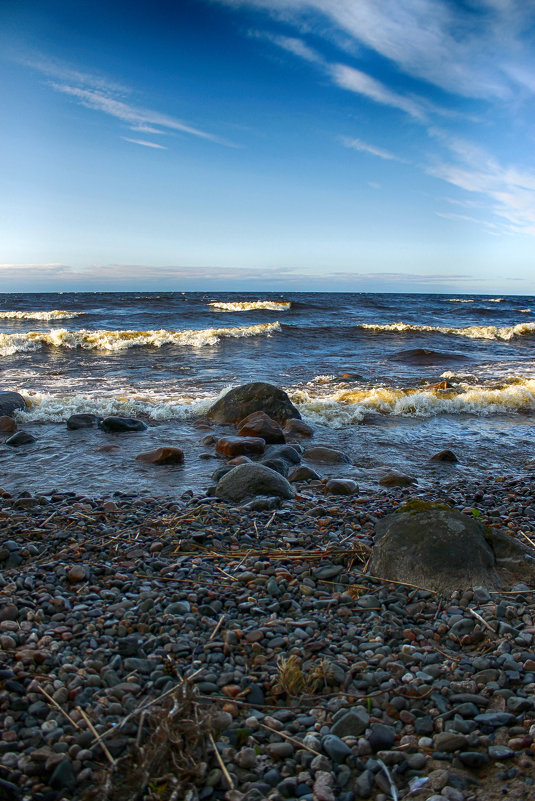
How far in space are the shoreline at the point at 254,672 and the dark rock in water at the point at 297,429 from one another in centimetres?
381

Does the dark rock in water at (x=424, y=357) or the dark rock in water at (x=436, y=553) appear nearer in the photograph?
the dark rock in water at (x=436, y=553)

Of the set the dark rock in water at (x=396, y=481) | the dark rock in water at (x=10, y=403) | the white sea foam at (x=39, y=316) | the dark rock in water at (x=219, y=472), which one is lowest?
the dark rock in water at (x=396, y=481)

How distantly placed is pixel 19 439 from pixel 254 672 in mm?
5608

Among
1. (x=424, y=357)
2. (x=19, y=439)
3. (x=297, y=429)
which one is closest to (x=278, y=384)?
(x=297, y=429)

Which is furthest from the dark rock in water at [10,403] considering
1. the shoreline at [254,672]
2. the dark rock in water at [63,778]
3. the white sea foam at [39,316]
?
the white sea foam at [39,316]

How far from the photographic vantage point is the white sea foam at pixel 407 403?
28.2 feet

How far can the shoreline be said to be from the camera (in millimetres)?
1740

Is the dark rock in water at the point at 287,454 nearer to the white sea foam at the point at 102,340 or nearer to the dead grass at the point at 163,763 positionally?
the dead grass at the point at 163,763

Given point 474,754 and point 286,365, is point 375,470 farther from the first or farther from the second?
point 286,365

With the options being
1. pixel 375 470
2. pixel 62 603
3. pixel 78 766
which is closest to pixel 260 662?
pixel 78 766

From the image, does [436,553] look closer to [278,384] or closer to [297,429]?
[297,429]

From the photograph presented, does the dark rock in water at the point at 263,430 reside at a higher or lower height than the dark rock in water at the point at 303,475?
higher

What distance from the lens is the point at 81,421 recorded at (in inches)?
302

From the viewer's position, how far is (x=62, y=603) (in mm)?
2744
